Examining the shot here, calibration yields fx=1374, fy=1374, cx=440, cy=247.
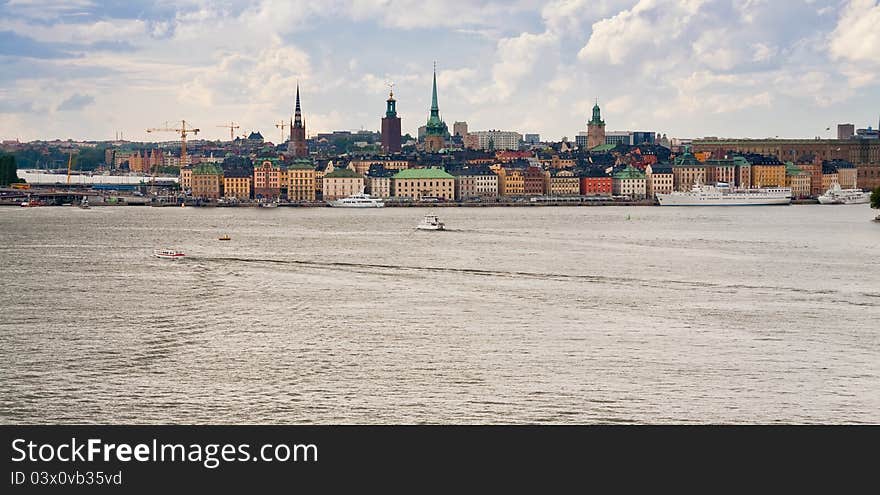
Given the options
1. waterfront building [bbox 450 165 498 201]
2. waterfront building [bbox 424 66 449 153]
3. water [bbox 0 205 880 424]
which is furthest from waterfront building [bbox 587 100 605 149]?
water [bbox 0 205 880 424]

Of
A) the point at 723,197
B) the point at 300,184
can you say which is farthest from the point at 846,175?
the point at 300,184

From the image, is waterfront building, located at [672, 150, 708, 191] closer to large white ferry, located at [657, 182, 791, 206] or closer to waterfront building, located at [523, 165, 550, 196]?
large white ferry, located at [657, 182, 791, 206]

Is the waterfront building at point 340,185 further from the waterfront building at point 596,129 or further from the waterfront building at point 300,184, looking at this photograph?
the waterfront building at point 596,129

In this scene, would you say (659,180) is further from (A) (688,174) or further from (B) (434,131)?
(B) (434,131)
